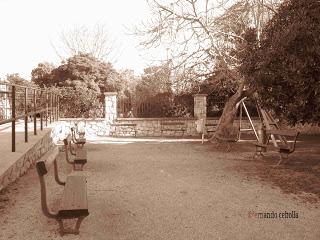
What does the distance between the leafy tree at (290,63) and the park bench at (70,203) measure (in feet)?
17.6

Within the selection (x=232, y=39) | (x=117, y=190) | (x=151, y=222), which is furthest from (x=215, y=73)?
(x=151, y=222)

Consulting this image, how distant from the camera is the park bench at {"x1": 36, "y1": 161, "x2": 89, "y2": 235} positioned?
409 cm

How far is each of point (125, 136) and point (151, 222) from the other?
13.1 meters

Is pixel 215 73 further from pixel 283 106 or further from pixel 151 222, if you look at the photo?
pixel 151 222

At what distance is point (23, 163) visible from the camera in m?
7.69

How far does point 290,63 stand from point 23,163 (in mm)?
6158

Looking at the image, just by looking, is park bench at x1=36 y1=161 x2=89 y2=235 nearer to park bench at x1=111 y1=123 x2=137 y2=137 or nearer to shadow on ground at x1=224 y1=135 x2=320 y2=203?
shadow on ground at x1=224 y1=135 x2=320 y2=203

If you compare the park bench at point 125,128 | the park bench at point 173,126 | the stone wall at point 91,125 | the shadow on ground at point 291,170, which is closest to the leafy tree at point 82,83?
the stone wall at point 91,125

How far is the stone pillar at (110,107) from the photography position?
18656 mm

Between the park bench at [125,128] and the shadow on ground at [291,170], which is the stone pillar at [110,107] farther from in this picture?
the shadow on ground at [291,170]

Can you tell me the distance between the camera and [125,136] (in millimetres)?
18109

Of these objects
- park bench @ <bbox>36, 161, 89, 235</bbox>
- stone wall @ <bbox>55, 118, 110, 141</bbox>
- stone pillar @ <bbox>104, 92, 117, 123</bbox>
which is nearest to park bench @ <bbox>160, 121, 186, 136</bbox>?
stone pillar @ <bbox>104, 92, 117, 123</bbox>

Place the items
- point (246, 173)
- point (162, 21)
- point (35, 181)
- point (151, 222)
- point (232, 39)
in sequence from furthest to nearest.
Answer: point (232, 39)
point (162, 21)
point (246, 173)
point (35, 181)
point (151, 222)

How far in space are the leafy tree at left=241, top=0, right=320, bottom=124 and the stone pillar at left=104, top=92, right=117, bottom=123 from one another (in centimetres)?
1021
